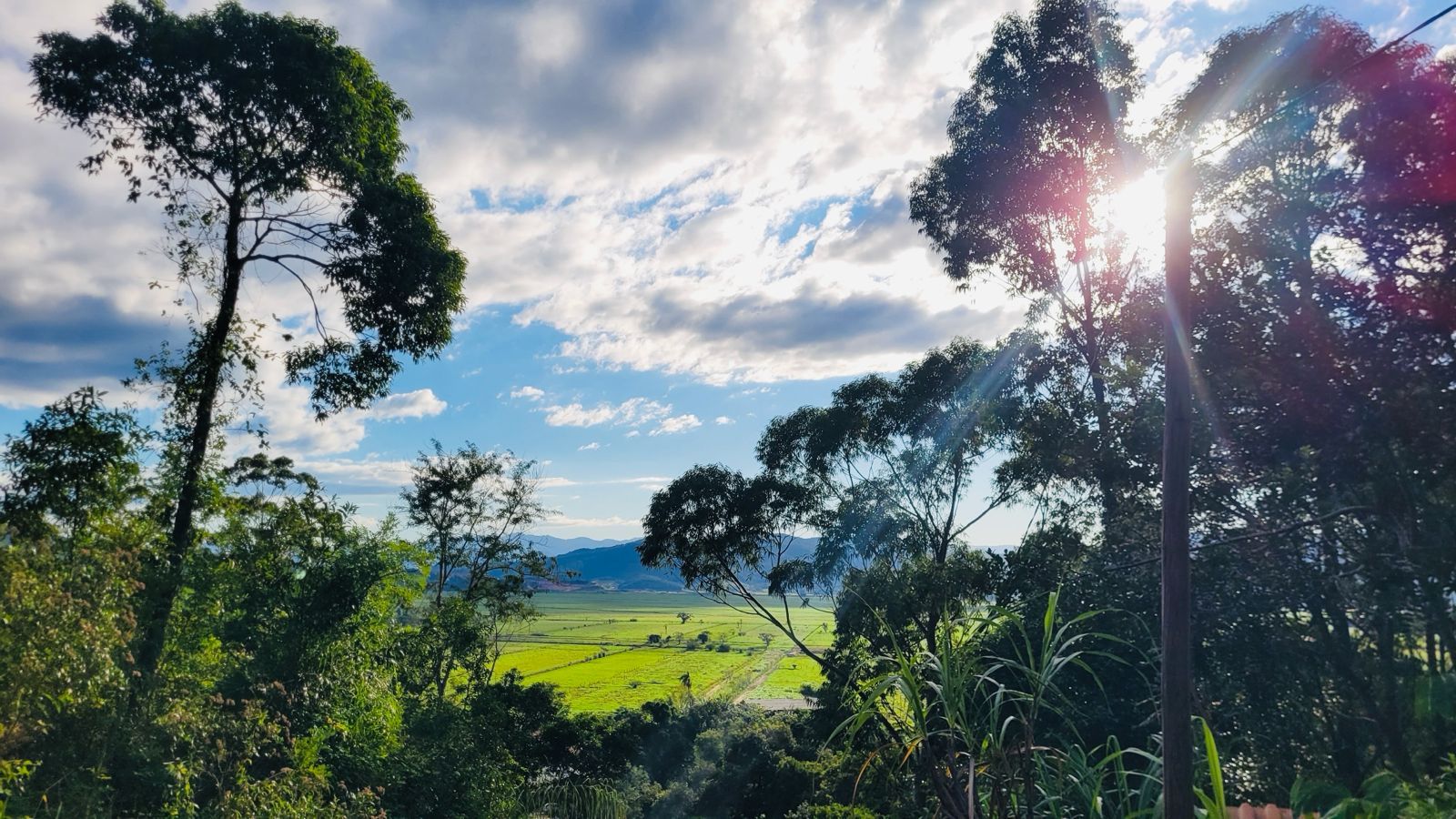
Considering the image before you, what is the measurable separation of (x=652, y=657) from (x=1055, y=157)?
264 ft

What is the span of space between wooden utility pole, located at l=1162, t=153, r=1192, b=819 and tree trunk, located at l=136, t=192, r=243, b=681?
8004mm

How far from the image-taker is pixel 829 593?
16031 mm

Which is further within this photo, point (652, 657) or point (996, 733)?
point (652, 657)

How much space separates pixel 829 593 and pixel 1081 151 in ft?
33.9

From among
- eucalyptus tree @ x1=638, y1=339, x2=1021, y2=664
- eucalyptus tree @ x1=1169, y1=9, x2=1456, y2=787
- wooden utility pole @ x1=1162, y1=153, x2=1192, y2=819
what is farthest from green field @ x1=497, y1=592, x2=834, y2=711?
wooden utility pole @ x1=1162, y1=153, x2=1192, y2=819

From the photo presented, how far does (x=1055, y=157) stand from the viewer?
1223 cm

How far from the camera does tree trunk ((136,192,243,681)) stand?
664 centimetres

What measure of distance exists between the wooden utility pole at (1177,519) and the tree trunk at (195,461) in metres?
8.00

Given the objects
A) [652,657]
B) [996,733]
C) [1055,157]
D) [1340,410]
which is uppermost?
[1055,157]

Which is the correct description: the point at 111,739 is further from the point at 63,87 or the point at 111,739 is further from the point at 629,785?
the point at 629,785

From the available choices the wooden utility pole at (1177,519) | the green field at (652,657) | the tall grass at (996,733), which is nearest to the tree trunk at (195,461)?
the tall grass at (996,733)

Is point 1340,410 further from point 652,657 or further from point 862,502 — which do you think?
point 652,657

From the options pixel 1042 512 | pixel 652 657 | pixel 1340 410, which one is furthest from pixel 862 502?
pixel 652 657

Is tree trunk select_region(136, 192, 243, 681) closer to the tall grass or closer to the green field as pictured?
the tall grass
